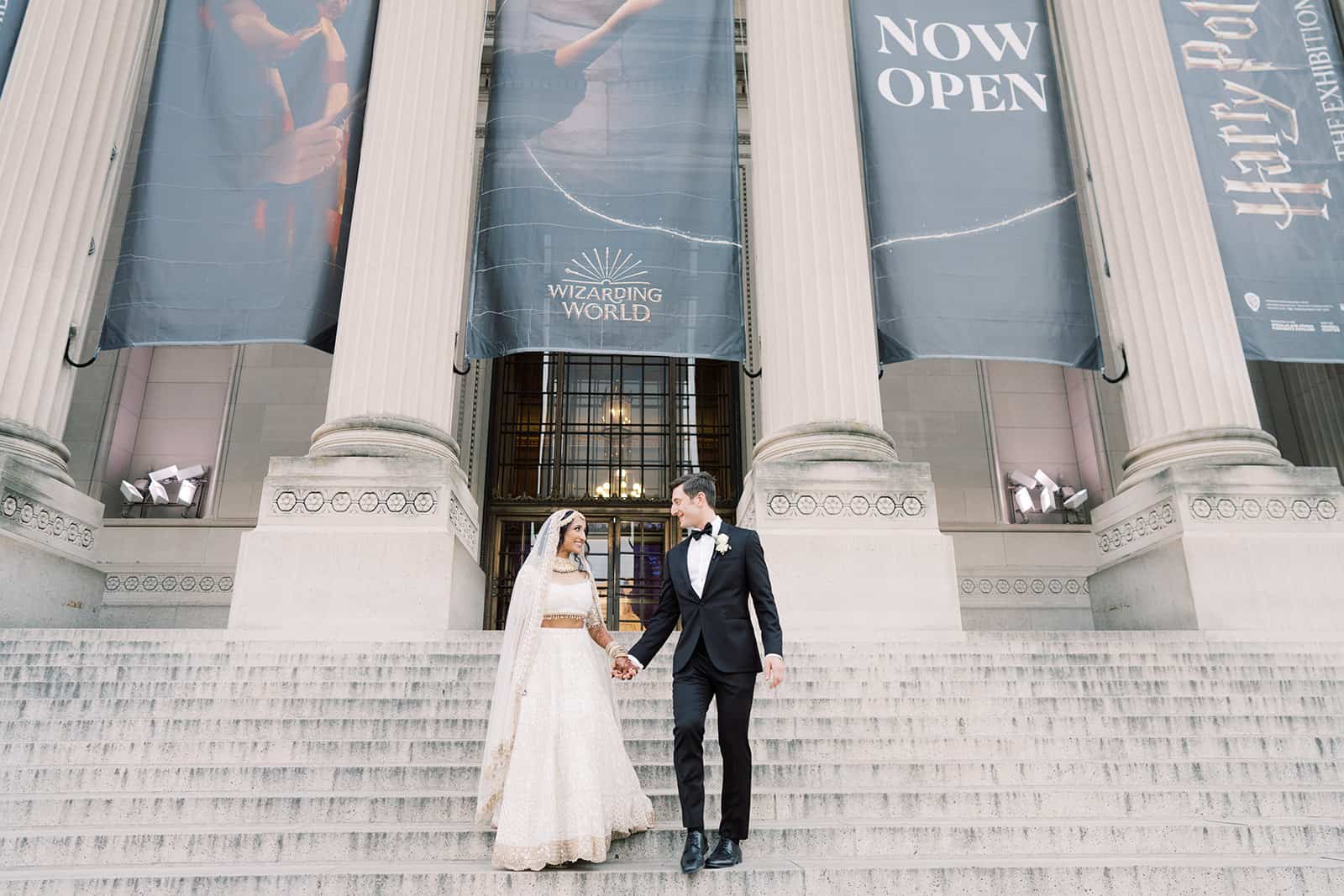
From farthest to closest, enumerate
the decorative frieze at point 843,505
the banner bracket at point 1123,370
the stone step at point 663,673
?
Answer: the banner bracket at point 1123,370 < the decorative frieze at point 843,505 < the stone step at point 663,673

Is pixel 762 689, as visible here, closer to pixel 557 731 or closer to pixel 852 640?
pixel 852 640

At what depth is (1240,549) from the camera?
9227 mm

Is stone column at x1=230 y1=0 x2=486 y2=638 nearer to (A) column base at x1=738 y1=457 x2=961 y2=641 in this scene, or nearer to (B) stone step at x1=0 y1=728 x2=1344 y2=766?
(B) stone step at x1=0 y1=728 x2=1344 y2=766

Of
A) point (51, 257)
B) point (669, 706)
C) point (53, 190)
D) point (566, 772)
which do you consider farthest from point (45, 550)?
point (566, 772)

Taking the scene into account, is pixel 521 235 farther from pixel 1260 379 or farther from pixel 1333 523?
pixel 1260 379

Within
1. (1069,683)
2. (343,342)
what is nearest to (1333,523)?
(1069,683)

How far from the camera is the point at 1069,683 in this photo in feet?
22.6

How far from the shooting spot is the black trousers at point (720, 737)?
13.4ft

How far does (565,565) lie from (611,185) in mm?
7028

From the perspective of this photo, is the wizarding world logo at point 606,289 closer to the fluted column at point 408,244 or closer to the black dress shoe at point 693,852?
the fluted column at point 408,244

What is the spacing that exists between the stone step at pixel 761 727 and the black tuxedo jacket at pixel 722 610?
5.74 feet

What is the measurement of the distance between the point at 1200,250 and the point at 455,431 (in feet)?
35.4

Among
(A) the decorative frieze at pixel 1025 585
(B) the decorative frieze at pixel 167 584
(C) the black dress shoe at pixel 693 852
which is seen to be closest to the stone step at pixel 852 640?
(C) the black dress shoe at pixel 693 852

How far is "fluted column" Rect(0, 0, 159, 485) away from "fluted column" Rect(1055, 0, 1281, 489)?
Result: 39.9 ft
